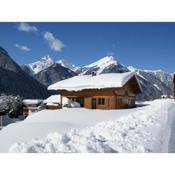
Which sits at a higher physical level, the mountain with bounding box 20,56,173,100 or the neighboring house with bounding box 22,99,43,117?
the mountain with bounding box 20,56,173,100

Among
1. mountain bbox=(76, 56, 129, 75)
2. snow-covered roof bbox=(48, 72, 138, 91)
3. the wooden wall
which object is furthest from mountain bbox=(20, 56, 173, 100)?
A: the wooden wall

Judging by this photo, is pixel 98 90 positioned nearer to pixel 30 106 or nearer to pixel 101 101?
pixel 101 101

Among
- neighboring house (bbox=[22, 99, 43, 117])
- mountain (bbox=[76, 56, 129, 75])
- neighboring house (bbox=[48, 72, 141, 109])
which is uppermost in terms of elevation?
mountain (bbox=[76, 56, 129, 75])

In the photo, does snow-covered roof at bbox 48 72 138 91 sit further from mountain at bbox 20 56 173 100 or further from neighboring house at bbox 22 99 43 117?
neighboring house at bbox 22 99 43 117

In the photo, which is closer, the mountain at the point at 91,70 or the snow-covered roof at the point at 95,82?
the snow-covered roof at the point at 95,82

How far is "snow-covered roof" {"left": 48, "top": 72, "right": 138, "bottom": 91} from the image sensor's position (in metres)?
25.9

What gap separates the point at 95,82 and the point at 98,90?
0.92m

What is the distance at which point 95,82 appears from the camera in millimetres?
27000

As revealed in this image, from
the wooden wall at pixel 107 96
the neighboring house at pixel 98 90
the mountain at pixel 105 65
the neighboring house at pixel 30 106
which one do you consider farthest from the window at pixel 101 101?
the neighboring house at pixel 30 106

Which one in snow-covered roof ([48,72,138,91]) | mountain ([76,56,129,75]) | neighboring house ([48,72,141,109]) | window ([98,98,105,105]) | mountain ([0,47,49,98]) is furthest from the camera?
mountain ([0,47,49,98])

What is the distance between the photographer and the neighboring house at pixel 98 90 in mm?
26531

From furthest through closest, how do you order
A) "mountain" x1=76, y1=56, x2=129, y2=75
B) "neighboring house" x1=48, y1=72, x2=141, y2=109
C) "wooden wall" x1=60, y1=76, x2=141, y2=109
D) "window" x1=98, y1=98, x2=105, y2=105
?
"window" x1=98, y1=98, x2=105, y2=105 < "wooden wall" x1=60, y1=76, x2=141, y2=109 < "neighboring house" x1=48, y1=72, x2=141, y2=109 < "mountain" x1=76, y1=56, x2=129, y2=75

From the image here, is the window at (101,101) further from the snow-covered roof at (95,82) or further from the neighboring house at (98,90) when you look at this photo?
the snow-covered roof at (95,82)
